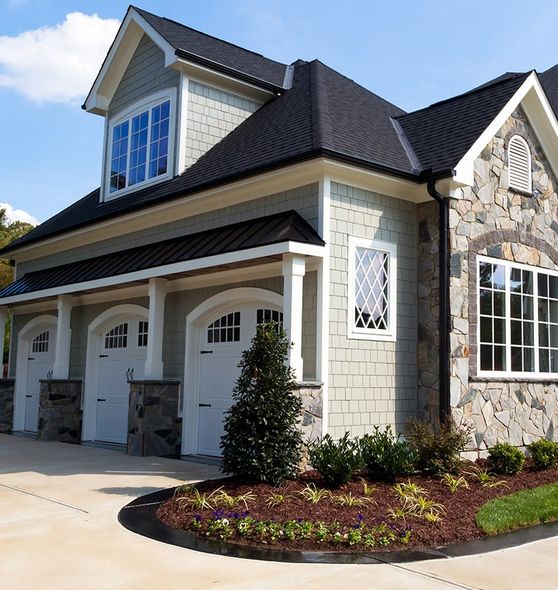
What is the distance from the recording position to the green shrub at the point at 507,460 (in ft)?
32.5

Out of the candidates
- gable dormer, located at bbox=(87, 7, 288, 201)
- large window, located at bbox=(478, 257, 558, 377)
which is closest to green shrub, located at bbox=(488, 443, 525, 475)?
large window, located at bbox=(478, 257, 558, 377)

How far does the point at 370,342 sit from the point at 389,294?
86cm

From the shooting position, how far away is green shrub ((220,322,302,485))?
27.7 ft

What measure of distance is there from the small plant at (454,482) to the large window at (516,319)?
2.86 metres

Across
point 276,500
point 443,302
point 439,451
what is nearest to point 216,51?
point 443,302

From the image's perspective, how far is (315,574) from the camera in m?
5.57

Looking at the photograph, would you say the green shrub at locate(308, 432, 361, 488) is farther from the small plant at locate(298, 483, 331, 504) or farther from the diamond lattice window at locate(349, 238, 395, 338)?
the diamond lattice window at locate(349, 238, 395, 338)

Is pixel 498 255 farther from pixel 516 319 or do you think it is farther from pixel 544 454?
pixel 544 454

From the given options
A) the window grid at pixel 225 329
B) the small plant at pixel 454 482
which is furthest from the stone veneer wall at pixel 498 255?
the window grid at pixel 225 329

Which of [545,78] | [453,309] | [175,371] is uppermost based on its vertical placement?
[545,78]

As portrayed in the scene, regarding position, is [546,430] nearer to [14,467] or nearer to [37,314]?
[14,467]

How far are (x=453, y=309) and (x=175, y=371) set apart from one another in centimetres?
523

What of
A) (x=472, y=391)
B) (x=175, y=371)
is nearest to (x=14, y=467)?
(x=175, y=371)

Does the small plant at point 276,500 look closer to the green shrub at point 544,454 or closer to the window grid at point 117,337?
the green shrub at point 544,454
